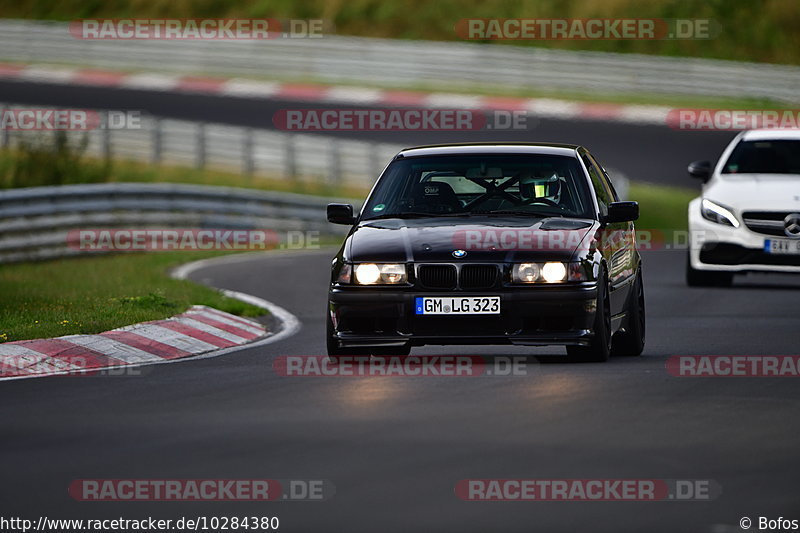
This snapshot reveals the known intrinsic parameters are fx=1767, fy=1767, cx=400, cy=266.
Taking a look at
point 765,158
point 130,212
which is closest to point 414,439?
point 765,158

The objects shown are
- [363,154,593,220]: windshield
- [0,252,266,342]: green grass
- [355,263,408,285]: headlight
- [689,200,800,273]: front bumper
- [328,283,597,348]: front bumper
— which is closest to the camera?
[328,283,597,348]: front bumper

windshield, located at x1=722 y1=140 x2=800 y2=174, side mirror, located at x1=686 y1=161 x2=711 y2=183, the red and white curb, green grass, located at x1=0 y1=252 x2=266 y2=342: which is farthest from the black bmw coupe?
the red and white curb

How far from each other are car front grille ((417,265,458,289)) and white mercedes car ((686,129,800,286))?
793 cm

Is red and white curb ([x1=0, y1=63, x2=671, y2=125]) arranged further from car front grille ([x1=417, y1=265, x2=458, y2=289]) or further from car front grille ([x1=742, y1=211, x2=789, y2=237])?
car front grille ([x1=417, y1=265, x2=458, y2=289])

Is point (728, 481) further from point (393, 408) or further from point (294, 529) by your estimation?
point (393, 408)

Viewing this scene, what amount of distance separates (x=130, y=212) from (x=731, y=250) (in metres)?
10.7

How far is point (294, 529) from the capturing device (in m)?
6.55

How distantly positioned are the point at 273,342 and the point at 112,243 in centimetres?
1145

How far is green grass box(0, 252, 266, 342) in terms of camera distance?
13641mm

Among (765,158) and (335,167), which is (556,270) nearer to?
(765,158)

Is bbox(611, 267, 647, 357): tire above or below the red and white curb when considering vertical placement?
below

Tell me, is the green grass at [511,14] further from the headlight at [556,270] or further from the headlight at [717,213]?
the headlight at [556,270]

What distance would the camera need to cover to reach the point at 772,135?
19.6 m

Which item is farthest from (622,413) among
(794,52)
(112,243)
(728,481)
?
(794,52)
